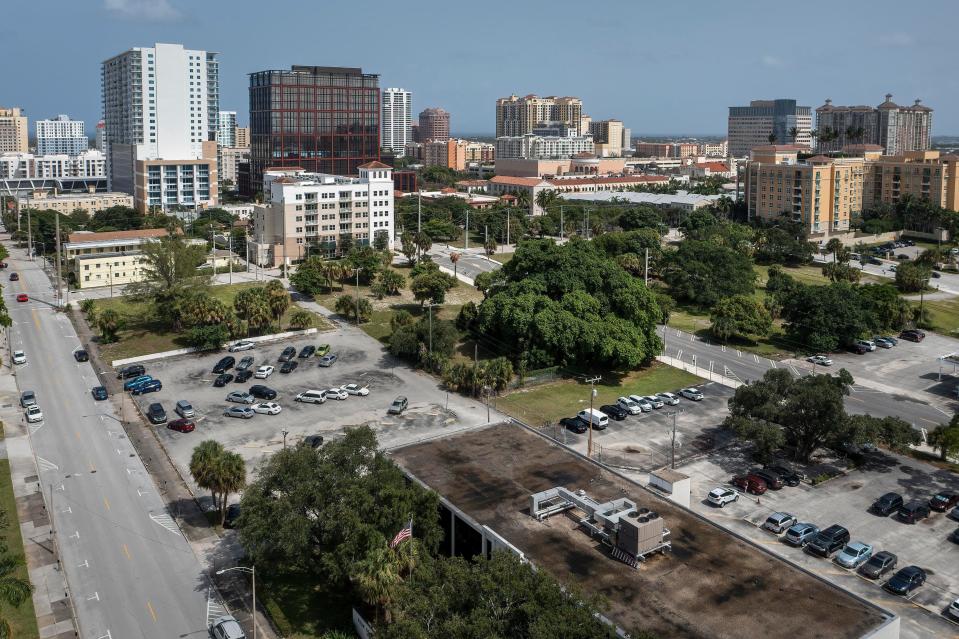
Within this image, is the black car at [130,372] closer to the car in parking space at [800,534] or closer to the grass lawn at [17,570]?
the grass lawn at [17,570]

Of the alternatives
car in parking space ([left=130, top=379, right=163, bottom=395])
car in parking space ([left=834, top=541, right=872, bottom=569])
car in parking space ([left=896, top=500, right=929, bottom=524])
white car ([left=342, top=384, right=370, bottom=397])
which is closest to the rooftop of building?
car in parking space ([left=834, top=541, right=872, bottom=569])

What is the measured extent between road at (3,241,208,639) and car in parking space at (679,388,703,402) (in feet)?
112

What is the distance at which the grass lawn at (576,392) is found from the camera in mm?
54250

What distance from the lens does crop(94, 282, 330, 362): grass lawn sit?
217 feet

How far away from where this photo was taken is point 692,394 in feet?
187

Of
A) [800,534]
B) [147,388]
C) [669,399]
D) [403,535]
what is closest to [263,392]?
[147,388]

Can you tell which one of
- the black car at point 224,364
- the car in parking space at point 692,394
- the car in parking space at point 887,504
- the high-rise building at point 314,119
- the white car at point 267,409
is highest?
the high-rise building at point 314,119

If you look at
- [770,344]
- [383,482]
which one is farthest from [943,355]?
[383,482]

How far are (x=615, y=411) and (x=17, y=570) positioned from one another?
112 feet

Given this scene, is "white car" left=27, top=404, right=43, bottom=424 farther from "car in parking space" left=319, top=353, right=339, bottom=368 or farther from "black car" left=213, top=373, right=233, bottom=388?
"car in parking space" left=319, top=353, right=339, bottom=368

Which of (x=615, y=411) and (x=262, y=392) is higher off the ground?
(x=262, y=392)

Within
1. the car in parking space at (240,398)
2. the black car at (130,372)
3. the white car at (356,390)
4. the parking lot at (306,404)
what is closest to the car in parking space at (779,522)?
the parking lot at (306,404)

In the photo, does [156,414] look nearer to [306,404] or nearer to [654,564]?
[306,404]

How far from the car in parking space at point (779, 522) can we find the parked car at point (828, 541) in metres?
1.53
